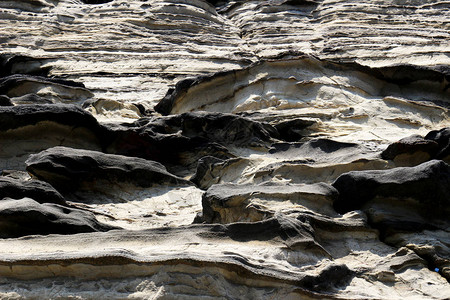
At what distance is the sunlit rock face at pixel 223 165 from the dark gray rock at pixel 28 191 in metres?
0.01

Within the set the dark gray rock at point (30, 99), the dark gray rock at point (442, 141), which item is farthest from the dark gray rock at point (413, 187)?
the dark gray rock at point (30, 99)

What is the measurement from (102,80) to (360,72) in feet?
10.9

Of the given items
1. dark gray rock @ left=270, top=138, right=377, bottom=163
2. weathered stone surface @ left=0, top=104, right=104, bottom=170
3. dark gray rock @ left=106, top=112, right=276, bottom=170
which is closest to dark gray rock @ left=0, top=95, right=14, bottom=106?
weathered stone surface @ left=0, top=104, right=104, bottom=170

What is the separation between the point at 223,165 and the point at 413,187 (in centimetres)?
183

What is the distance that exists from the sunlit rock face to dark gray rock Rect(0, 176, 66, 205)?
0.4 inches

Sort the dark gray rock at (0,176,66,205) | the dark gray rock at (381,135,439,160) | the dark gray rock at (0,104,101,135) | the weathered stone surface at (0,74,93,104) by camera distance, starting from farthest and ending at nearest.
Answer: the weathered stone surface at (0,74,93,104) < the dark gray rock at (0,104,101,135) < the dark gray rock at (381,135,439,160) < the dark gray rock at (0,176,66,205)

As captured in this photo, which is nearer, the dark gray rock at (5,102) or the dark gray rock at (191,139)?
the dark gray rock at (191,139)

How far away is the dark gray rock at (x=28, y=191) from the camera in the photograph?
465 centimetres

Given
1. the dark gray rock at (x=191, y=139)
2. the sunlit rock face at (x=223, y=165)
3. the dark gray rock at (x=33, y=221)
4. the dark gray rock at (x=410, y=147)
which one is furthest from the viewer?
the dark gray rock at (x=191, y=139)

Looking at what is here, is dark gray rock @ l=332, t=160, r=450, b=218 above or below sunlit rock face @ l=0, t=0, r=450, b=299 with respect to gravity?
above

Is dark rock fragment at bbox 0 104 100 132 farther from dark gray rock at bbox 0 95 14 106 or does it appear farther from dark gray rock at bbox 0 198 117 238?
dark gray rock at bbox 0 198 117 238

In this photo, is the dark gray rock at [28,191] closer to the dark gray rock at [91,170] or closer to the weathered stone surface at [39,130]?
the dark gray rock at [91,170]

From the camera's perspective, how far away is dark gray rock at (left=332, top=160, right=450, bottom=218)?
4.30m

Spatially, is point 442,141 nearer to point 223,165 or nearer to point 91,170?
point 223,165
